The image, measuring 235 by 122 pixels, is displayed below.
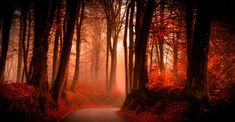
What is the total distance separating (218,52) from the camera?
1992cm

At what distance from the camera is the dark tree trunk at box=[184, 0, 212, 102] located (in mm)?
11875

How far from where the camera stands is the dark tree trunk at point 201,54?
11.9m

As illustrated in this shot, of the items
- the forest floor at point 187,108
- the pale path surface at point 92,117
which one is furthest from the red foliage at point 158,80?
the pale path surface at point 92,117

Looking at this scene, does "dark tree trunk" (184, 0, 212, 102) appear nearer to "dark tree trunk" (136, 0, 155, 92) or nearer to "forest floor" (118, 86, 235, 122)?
"forest floor" (118, 86, 235, 122)

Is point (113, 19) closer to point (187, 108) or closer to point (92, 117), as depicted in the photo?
point (92, 117)

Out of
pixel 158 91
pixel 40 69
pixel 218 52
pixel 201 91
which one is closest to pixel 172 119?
pixel 201 91

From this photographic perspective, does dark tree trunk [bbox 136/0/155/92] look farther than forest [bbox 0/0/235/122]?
Yes

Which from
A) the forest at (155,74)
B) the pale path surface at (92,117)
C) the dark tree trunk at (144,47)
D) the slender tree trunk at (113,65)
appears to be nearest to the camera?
the forest at (155,74)

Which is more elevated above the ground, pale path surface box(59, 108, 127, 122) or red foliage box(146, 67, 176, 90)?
red foliage box(146, 67, 176, 90)

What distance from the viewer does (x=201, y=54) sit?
39.4 ft

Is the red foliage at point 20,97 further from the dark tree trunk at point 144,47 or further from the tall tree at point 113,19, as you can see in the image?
the tall tree at point 113,19

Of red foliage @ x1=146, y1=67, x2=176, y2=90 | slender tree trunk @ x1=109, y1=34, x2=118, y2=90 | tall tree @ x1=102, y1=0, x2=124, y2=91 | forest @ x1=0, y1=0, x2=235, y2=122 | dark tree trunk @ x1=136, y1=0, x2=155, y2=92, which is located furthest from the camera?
slender tree trunk @ x1=109, y1=34, x2=118, y2=90

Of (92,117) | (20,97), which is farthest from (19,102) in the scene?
(92,117)

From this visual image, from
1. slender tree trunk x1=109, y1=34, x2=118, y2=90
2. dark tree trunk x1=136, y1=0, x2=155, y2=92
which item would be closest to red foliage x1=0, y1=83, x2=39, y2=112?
dark tree trunk x1=136, y1=0, x2=155, y2=92
